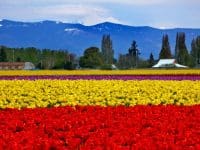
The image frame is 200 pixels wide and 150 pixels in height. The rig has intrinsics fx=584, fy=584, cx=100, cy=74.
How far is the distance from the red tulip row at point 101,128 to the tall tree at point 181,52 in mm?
129932

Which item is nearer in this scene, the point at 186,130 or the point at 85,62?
the point at 186,130

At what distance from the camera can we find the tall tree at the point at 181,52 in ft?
466

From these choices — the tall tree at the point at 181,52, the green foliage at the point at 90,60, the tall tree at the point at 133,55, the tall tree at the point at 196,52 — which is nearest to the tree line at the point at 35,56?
the tall tree at the point at 133,55

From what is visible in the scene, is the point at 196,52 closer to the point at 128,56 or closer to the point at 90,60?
the point at 128,56

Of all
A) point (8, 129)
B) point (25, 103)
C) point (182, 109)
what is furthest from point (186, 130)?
point (25, 103)

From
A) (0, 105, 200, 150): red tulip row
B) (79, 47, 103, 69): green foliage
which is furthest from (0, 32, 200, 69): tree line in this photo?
(0, 105, 200, 150): red tulip row

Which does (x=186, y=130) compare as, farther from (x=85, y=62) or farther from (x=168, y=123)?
(x=85, y=62)

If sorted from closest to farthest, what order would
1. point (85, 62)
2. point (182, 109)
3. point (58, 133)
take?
point (58, 133)
point (182, 109)
point (85, 62)

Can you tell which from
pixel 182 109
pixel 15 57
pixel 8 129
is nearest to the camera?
pixel 8 129

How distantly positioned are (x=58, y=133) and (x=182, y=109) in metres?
4.46

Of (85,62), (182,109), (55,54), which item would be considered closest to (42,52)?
(55,54)

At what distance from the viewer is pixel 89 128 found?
29.0 ft

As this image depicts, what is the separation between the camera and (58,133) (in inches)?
330

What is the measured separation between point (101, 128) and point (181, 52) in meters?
141
